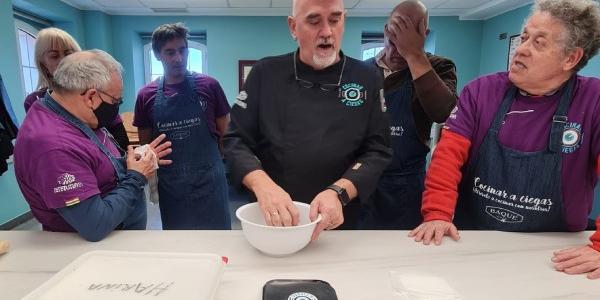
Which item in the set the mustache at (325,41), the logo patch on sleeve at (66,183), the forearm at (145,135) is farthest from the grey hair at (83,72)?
the forearm at (145,135)

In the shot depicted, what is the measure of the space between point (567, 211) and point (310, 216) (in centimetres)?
82

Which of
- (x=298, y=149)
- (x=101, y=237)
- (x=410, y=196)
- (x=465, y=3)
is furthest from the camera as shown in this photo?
A: (x=465, y=3)

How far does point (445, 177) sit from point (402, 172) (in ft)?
1.49

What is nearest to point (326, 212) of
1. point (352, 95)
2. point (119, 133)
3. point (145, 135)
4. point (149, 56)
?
point (352, 95)

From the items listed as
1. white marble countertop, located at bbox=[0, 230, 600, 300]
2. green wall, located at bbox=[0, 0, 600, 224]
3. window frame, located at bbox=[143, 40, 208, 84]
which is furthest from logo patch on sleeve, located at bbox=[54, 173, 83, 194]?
window frame, located at bbox=[143, 40, 208, 84]

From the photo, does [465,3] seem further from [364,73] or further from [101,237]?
[101,237]

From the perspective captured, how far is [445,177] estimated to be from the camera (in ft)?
3.72

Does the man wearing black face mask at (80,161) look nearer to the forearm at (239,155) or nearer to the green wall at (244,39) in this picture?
the forearm at (239,155)

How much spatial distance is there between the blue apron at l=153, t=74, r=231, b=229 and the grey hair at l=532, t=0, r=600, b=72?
72.0 inches

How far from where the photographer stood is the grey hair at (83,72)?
1.24 m

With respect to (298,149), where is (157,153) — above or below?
below

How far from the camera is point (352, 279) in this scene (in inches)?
32.3

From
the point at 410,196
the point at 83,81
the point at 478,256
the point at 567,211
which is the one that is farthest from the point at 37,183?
the point at 567,211

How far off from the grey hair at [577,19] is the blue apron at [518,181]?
119mm
